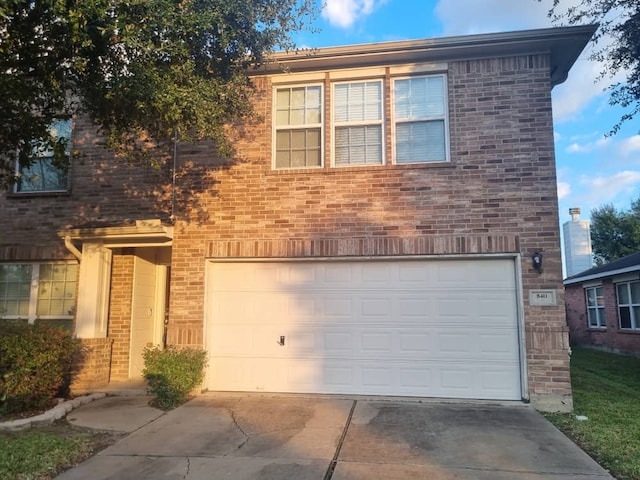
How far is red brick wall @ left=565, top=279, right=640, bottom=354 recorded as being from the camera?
16.5 metres

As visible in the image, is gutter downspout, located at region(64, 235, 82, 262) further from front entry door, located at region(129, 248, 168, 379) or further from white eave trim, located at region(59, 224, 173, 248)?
front entry door, located at region(129, 248, 168, 379)

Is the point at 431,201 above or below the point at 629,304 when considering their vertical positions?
above

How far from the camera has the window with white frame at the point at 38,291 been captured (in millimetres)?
9617

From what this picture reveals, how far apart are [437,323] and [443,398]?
1.19 metres

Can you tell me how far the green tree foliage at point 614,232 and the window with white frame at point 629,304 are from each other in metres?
18.5

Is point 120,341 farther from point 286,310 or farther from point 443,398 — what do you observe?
point 443,398

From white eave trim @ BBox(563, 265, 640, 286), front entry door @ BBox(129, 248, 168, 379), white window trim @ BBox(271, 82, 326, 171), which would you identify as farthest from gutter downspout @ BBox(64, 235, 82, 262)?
white eave trim @ BBox(563, 265, 640, 286)

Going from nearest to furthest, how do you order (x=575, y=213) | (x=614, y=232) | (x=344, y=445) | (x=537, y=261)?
1. (x=344, y=445)
2. (x=537, y=261)
3. (x=575, y=213)
4. (x=614, y=232)

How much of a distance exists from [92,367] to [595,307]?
17.8 metres

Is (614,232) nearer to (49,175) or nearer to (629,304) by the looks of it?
(629,304)

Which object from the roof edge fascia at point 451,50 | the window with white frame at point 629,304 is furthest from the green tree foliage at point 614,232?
the roof edge fascia at point 451,50

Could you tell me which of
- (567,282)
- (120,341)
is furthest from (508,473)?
(567,282)

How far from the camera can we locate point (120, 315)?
31.6 ft

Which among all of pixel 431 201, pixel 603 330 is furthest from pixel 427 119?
pixel 603 330
